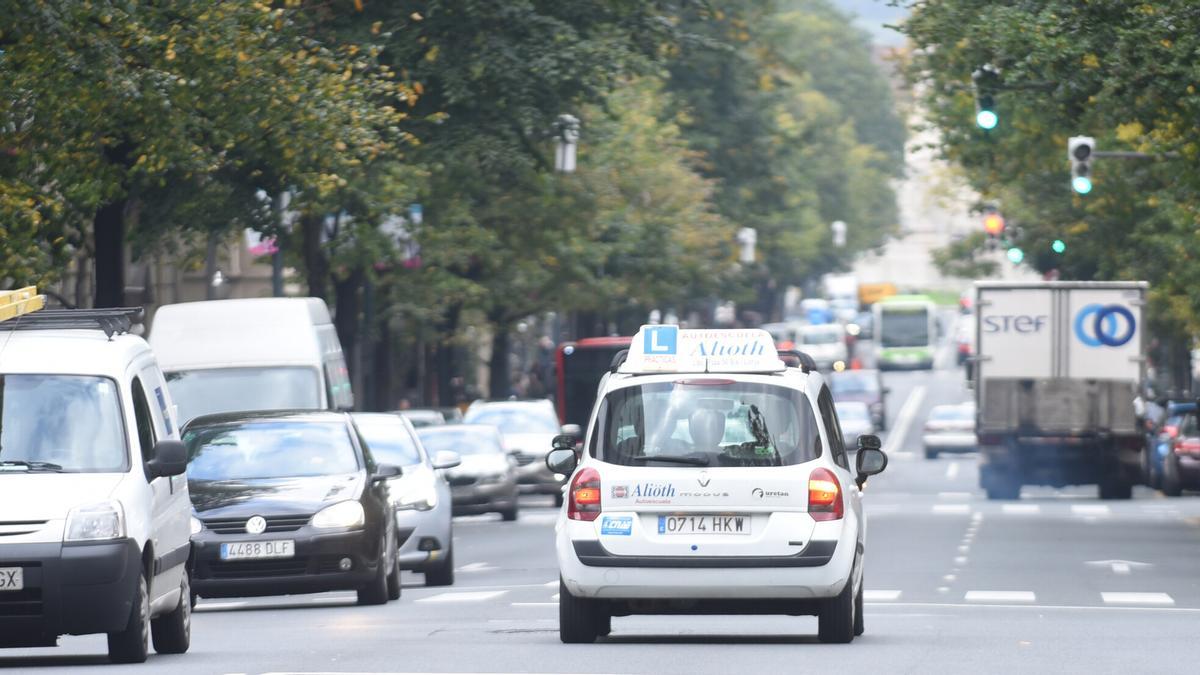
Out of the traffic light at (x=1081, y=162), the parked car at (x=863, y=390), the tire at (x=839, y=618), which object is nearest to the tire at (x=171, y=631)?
the tire at (x=839, y=618)

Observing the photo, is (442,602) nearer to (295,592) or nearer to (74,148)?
(295,592)

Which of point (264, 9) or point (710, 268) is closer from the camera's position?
point (264, 9)

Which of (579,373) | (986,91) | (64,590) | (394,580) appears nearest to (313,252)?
(986,91)

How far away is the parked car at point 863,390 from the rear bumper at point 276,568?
63514mm

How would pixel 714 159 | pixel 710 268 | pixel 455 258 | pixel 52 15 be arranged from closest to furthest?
pixel 52 15, pixel 455 258, pixel 710 268, pixel 714 159

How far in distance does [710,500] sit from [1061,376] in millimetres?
26503

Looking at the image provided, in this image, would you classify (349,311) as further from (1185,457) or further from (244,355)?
(244,355)

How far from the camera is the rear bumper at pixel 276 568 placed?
18.8 meters

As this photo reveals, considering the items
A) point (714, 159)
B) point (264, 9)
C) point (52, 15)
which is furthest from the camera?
point (714, 159)

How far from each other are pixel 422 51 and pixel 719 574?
62.6 ft

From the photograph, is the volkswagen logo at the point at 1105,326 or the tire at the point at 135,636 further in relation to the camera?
the volkswagen logo at the point at 1105,326

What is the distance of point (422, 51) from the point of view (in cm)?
3278

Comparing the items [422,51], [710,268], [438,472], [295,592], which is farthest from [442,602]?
[710,268]

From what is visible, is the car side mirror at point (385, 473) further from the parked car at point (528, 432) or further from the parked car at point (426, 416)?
the parked car at point (528, 432)
